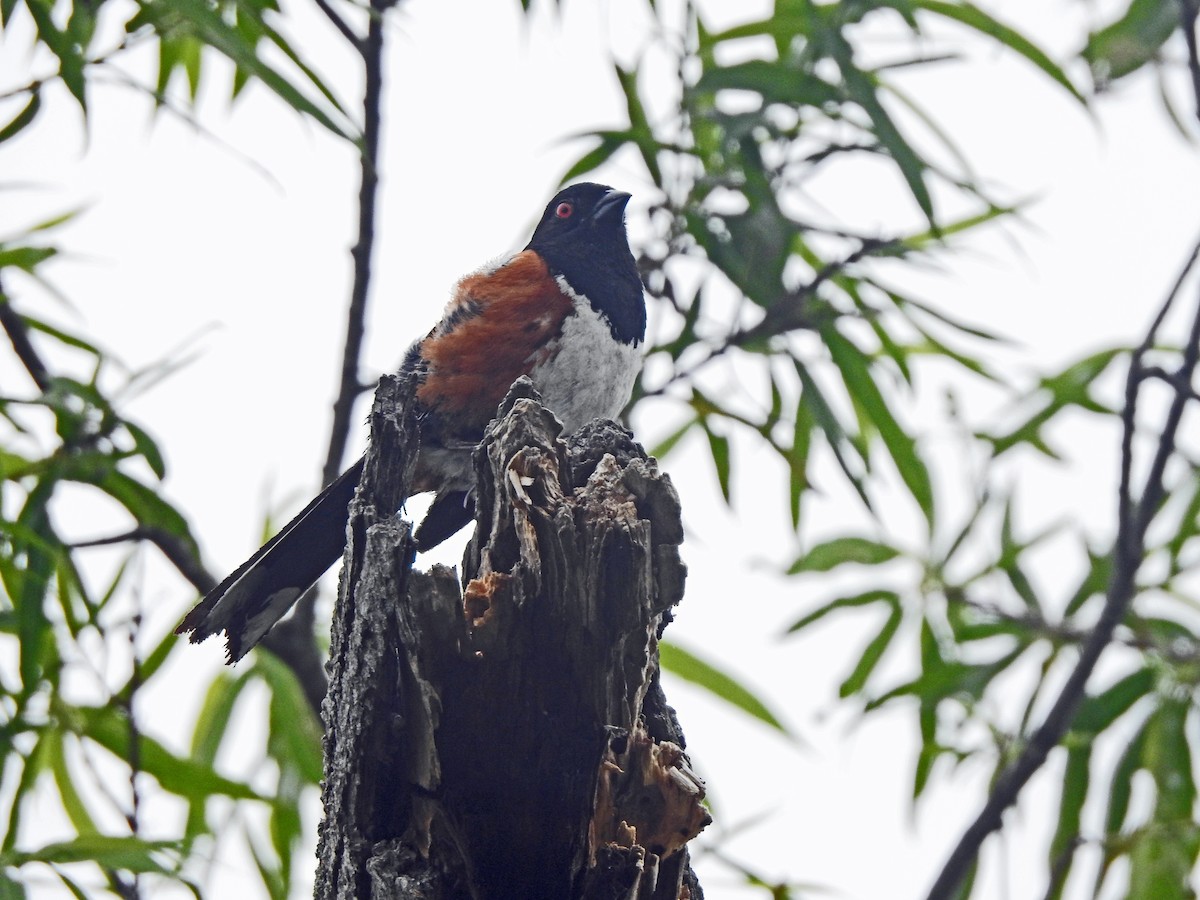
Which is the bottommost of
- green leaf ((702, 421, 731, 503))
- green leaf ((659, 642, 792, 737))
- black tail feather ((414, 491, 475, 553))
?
green leaf ((659, 642, 792, 737))

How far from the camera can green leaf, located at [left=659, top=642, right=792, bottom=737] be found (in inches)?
139

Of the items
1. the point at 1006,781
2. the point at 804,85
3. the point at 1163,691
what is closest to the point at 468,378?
the point at 804,85

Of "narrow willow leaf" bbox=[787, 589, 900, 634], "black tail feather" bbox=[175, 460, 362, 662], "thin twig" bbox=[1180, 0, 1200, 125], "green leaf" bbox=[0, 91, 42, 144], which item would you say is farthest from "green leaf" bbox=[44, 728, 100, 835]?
"thin twig" bbox=[1180, 0, 1200, 125]

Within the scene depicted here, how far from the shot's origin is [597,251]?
3418 millimetres

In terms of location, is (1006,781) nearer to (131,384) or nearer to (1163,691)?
(1163,691)

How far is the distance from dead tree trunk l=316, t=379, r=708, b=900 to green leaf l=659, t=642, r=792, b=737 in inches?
61.7

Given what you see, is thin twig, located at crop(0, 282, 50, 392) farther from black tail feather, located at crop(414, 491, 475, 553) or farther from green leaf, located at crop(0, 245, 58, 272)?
black tail feather, located at crop(414, 491, 475, 553)

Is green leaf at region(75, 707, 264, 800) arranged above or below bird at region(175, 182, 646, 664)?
below

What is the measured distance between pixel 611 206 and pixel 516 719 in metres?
1.96

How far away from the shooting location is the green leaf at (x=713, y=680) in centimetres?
353

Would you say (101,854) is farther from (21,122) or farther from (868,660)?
(868,660)

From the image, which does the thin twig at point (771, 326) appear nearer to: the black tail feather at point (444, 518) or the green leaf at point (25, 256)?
the black tail feather at point (444, 518)

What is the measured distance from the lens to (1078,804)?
392 cm

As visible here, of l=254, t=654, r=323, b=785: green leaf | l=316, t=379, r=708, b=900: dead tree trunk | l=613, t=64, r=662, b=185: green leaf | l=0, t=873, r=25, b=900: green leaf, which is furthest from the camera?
l=254, t=654, r=323, b=785: green leaf
